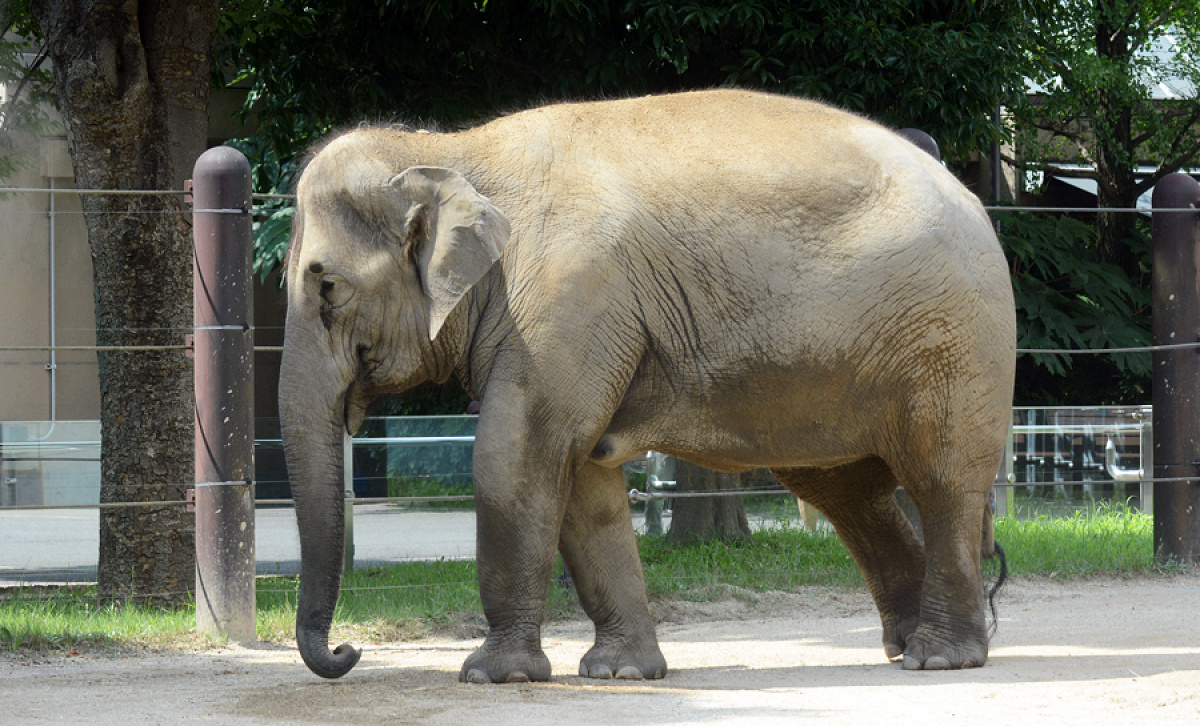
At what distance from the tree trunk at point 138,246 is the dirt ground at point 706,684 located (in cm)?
138

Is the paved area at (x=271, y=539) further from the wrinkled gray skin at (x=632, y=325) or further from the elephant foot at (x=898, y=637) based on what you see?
the elephant foot at (x=898, y=637)

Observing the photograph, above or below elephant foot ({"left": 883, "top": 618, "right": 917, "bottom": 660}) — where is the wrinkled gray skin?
above

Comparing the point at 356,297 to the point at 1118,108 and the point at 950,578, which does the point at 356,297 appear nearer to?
the point at 950,578

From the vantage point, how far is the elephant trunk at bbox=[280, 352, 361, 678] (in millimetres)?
4746

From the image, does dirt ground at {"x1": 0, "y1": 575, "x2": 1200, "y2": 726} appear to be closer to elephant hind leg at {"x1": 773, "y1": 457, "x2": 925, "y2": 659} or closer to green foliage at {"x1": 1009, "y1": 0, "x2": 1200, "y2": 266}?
elephant hind leg at {"x1": 773, "y1": 457, "x2": 925, "y2": 659}

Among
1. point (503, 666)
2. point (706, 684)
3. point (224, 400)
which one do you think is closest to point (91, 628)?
point (224, 400)

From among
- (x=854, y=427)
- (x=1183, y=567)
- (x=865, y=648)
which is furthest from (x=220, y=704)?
(x=1183, y=567)

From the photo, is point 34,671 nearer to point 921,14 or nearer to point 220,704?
point 220,704

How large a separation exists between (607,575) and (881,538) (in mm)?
1223

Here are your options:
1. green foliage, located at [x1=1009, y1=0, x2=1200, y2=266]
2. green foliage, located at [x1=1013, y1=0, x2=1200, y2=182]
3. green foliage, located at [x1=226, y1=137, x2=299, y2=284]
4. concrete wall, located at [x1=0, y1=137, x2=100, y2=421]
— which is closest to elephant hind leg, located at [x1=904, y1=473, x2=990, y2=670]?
concrete wall, located at [x1=0, y1=137, x2=100, y2=421]

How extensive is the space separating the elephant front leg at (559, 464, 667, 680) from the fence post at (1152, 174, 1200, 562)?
15.3 ft

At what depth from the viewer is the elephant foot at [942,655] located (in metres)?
5.33

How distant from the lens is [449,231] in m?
4.93

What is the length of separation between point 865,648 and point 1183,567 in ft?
10.9
